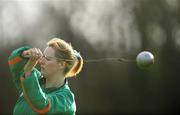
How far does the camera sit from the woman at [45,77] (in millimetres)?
6172

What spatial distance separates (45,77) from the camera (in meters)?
6.70

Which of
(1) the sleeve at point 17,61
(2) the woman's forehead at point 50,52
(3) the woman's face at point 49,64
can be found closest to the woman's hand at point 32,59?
(1) the sleeve at point 17,61

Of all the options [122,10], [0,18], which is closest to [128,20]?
[122,10]

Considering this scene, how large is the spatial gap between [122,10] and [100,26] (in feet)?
5.85

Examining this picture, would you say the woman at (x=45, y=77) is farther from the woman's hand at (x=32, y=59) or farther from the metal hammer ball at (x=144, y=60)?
the metal hammer ball at (x=144, y=60)

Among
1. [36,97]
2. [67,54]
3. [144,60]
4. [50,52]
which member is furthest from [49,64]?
[144,60]

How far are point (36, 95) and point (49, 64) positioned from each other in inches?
20.9

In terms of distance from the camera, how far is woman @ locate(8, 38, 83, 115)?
6172 mm

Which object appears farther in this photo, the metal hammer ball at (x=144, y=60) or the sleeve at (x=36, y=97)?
the metal hammer ball at (x=144, y=60)

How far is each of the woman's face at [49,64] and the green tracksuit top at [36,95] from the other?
0.29 ft

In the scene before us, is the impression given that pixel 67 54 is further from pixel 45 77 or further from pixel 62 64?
pixel 45 77

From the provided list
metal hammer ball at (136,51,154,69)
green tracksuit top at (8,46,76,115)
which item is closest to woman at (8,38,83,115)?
green tracksuit top at (8,46,76,115)

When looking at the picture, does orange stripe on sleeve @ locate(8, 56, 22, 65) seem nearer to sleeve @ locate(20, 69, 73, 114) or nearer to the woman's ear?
sleeve @ locate(20, 69, 73, 114)

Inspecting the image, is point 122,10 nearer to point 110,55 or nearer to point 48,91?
point 110,55
